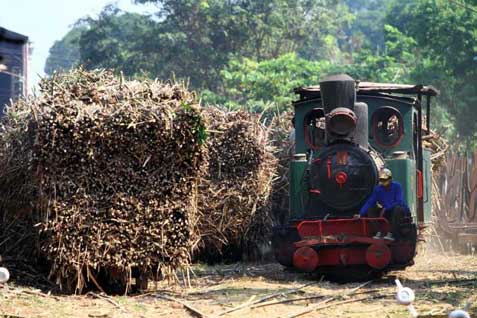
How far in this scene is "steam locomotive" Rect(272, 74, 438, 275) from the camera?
11.6 meters

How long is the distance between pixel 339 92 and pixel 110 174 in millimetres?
3334

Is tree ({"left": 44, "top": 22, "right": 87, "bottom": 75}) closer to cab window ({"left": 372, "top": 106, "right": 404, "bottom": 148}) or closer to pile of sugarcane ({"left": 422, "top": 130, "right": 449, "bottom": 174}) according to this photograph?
pile of sugarcane ({"left": 422, "top": 130, "right": 449, "bottom": 174})

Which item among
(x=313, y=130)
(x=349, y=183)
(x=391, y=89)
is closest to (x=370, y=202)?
(x=349, y=183)

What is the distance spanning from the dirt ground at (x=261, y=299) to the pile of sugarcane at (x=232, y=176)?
162cm

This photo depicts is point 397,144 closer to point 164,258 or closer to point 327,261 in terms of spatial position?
point 327,261

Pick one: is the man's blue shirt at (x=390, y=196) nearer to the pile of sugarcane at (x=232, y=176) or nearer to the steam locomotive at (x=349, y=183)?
the steam locomotive at (x=349, y=183)

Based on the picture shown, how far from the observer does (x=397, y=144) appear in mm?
12391

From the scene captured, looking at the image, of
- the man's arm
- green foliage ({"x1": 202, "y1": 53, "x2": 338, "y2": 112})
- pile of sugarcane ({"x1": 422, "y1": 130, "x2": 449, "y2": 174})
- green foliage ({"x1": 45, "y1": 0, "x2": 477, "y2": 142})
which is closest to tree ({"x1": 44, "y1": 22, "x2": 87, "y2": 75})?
green foliage ({"x1": 45, "y1": 0, "x2": 477, "y2": 142})

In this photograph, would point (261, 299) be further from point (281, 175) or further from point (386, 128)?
point (281, 175)

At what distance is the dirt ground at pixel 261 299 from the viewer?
29.9 ft

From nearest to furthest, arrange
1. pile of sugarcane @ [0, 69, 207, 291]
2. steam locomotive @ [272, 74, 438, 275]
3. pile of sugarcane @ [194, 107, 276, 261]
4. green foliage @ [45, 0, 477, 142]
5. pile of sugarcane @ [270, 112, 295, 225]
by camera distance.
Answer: pile of sugarcane @ [0, 69, 207, 291]
steam locomotive @ [272, 74, 438, 275]
pile of sugarcane @ [194, 107, 276, 261]
pile of sugarcane @ [270, 112, 295, 225]
green foliage @ [45, 0, 477, 142]

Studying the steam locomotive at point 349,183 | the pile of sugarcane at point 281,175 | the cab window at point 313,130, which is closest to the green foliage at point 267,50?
the pile of sugarcane at point 281,175

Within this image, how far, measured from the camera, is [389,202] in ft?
37.8

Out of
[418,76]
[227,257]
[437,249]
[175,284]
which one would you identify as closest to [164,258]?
[175,284]
